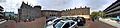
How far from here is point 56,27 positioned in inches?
862

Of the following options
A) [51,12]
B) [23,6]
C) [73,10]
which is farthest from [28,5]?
[73,10]

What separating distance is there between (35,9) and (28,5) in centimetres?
550

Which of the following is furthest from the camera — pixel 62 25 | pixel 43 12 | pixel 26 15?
pixel 43 12

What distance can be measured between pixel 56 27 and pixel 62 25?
0.54m

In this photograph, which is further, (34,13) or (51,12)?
(51,12)

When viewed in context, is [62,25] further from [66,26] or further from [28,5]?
[28,5]

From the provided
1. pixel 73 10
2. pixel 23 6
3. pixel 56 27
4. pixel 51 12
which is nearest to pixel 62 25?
pixel 56 27

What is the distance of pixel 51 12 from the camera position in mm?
156250

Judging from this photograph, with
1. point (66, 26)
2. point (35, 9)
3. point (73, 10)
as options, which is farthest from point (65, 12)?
point (66, 26)

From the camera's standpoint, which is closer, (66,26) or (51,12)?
(66,26)

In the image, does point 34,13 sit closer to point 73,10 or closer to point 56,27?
point 73,10

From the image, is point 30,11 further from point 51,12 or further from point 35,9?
point 51,12

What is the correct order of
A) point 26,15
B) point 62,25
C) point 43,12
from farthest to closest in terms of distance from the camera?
point 43,12
point 26,15
point 62,25

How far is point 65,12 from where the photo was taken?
144 m
